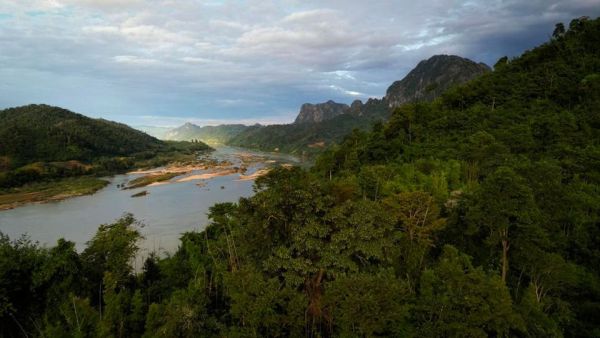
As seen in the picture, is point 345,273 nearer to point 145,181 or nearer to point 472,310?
point 472,310

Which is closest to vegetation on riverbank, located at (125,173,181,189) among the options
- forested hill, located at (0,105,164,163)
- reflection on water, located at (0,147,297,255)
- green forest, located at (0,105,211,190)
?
reflection on water, located at (0,147,297,255)

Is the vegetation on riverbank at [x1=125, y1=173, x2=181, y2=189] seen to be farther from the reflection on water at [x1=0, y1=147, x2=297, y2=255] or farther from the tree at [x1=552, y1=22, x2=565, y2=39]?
the tree at [x1=552, y1=22, x2=565, y2=39]

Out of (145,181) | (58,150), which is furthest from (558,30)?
(58,150)

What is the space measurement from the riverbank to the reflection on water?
9.26 ft

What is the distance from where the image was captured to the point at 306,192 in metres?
16.2

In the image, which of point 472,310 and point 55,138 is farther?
point 55,138

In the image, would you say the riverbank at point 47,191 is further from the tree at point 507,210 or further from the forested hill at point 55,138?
the tree at point 507,210

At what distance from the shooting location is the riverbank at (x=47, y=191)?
214ft

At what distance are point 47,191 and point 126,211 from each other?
2880 centimetres

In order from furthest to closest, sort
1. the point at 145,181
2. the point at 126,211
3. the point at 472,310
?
1. the point at 145,181
2. the point at 126,211
3. the point at 472,310

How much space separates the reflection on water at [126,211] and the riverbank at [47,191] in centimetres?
282

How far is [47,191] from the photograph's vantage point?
242 feet

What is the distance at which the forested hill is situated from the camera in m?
104

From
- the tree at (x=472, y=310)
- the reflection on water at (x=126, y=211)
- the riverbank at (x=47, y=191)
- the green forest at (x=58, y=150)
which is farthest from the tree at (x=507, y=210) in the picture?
the green forest at (x=58, y=150)
